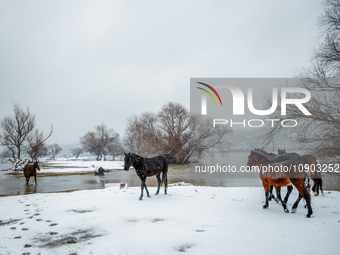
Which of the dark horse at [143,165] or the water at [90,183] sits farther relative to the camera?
the water at [90,183]

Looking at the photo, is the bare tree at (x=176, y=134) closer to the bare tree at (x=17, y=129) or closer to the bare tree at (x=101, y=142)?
the bare tree at (x=17, y=129)

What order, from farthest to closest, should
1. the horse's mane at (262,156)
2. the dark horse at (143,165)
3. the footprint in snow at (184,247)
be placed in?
1. the dark horse at (143,165)
2. the horse's mane at (262,156)
3. the footprint in snow at (184,247)

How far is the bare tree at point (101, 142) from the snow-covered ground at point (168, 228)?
7505 cm

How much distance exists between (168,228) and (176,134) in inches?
1540

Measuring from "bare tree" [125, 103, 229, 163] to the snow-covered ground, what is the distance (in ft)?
106

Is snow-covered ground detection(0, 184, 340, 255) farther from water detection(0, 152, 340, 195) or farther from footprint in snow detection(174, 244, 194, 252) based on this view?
water detection(0, 152, 340, 195)

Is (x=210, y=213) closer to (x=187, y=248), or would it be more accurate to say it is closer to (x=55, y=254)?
(x=187, y=248)

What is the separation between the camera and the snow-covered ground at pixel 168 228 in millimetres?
3656

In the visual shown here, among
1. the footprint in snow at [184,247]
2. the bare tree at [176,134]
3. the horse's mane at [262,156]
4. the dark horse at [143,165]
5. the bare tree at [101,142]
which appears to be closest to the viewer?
the footprint in snow at [184,247]

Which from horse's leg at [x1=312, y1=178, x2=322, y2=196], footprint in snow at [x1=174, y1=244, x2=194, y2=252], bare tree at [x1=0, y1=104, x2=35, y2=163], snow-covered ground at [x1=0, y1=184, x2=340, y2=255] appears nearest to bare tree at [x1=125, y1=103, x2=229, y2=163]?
bare tree at [x1=0, y1=104, x2=35, y2=163]

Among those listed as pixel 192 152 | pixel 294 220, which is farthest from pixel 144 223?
pixel 192 152

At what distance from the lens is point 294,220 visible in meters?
4.95

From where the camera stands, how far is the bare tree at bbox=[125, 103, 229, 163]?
3984cm

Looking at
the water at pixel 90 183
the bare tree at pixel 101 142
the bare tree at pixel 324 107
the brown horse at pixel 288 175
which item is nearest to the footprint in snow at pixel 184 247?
the brown horse at pixel 288 175
